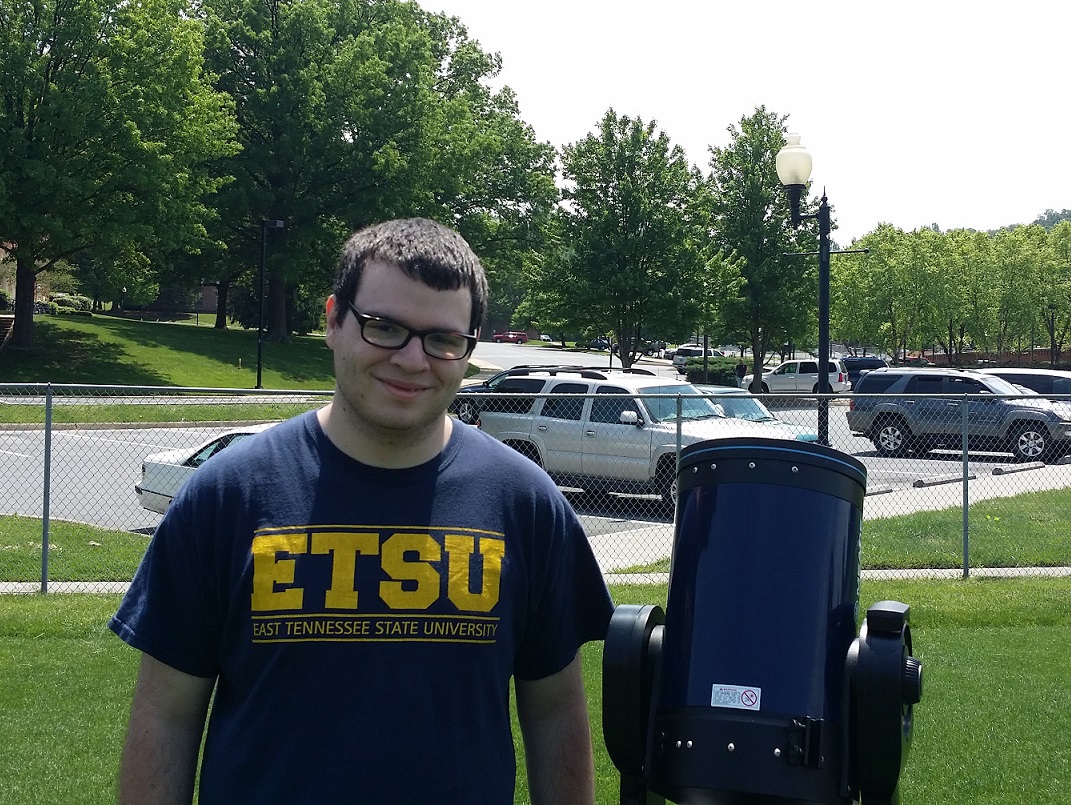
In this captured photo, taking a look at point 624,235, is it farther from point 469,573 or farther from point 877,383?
point 469,573

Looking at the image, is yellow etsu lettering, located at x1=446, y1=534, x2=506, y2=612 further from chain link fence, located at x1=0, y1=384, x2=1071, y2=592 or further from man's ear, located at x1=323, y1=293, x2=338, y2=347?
chain link fence, located at x1=0, y1=384, x2=1071, y2=592

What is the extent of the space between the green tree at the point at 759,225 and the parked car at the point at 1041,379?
1575 cm

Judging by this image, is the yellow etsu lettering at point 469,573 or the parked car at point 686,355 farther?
the parked car at point 686,355

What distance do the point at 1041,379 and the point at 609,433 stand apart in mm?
15695

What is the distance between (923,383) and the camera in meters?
22.8

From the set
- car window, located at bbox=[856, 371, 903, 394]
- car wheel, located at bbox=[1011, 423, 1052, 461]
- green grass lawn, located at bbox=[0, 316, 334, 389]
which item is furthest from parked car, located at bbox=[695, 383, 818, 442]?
green grass lawn, located at bbox=[0, 316, 334, 389]

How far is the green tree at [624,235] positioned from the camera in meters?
34.5

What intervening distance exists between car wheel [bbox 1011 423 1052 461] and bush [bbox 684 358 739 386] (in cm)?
2738

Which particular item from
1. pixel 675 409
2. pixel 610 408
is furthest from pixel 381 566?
pixel 675 409

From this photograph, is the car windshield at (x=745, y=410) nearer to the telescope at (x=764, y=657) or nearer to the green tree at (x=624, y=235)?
the telescope at (x=764, y=657)

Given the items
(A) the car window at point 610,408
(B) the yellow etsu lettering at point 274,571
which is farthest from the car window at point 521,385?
(B) the yellow etsu lettering at point 274,571

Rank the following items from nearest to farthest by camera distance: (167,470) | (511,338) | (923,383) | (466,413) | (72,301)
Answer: (167,470)
(466,413)
(923,383)
(72,301)
(511,338)

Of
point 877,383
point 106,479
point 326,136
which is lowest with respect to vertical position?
point 106,479

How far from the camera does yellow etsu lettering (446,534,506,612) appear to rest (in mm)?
2133
